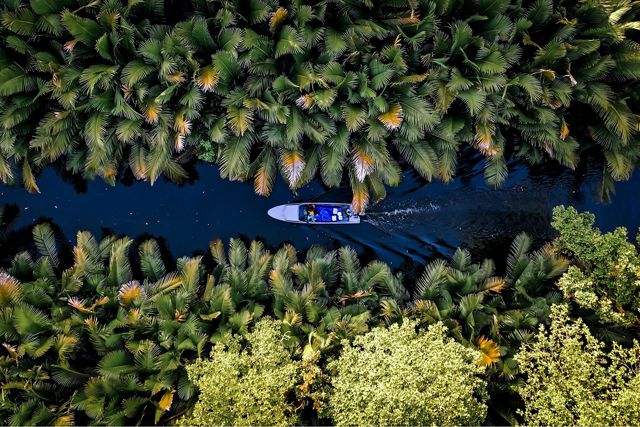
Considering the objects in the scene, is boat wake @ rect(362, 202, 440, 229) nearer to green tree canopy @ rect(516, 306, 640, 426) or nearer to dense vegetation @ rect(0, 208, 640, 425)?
dense vegetation @ rect(0, 208, 640, 425)

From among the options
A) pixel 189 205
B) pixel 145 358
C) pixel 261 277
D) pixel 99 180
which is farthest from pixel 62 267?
pixel 261 277

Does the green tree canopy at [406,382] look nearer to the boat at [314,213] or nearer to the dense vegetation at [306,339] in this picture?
the dense vegetation at [306,339]

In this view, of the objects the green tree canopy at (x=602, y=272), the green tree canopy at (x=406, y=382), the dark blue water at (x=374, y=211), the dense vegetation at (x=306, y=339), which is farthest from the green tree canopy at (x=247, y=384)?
the green tree canopy at (x=602, y=272)

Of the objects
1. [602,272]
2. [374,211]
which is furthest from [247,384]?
[602,272]

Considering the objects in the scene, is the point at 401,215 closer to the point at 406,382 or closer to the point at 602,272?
the point at 602,272

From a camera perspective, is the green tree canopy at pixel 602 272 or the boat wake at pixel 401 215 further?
the boat wake at pixel 401 215
